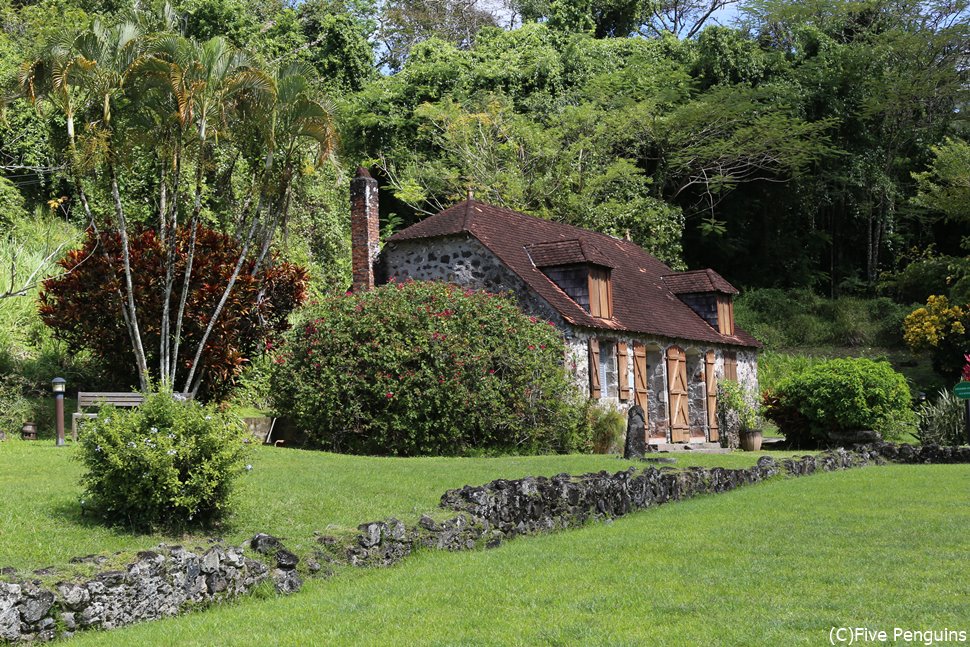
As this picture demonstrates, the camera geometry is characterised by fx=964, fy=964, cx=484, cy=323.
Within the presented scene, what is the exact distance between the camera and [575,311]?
19594 mm

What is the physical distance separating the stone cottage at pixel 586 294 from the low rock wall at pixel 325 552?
6949mm

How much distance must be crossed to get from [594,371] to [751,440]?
524cm

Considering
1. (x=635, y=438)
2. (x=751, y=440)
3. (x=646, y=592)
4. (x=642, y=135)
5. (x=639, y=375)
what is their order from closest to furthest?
(x=646, y=592) → (x=635, y=438) → (x=639, y=375) → (x=751, y=440) → (x=642, y=135)

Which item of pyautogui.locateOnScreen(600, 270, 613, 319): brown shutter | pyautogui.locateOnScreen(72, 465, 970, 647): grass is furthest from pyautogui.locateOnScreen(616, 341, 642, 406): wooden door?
pyautogui.locateOnScreen(72, 465, 970, 647): grass

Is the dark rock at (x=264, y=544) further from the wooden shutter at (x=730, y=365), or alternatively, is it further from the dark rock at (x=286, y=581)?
the wooden shutter at (x=730, y=365)

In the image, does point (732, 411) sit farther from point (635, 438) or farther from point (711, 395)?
point (635, 438)

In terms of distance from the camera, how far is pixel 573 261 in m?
20.2

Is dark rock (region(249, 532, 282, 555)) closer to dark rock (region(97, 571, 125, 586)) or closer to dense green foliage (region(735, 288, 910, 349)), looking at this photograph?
dark rock (region(97, 571, 125, 586))

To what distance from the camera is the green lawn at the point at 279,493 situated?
775 cm

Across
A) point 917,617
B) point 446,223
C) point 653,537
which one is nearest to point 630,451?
point 653,537

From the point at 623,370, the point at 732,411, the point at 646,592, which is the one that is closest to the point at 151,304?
the point at 623,370

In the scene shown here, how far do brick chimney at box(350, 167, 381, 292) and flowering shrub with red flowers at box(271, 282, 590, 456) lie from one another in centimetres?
302

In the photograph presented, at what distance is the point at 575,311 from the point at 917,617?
1402cm

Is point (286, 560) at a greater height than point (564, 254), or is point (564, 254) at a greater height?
point (564, 254)
